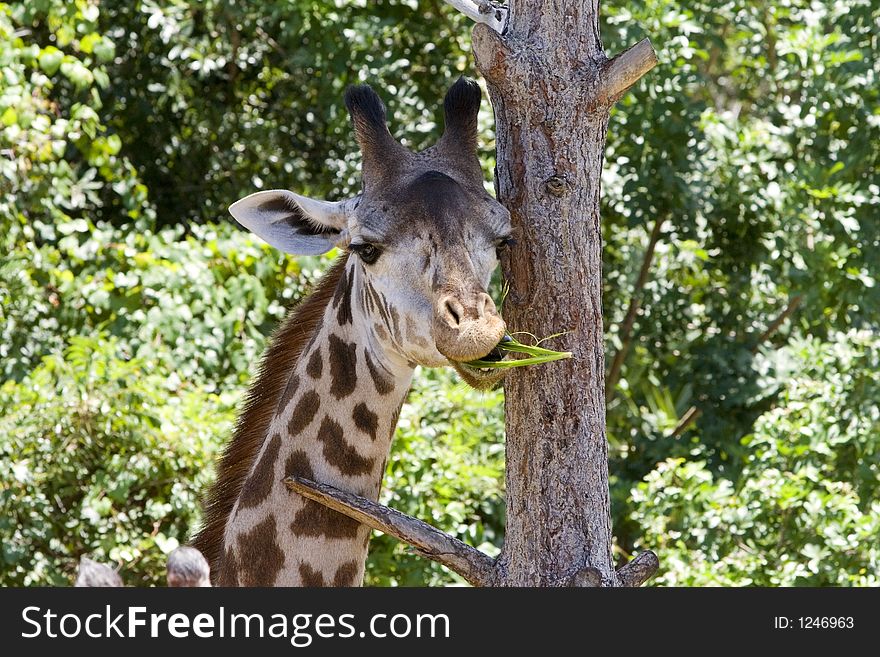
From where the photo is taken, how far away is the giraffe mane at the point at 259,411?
357 centimetres

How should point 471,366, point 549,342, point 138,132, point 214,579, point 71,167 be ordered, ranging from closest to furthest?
1. point 471,366
2. point 549,342
3. point 214,579
4. point 71,167
5. point 138,132

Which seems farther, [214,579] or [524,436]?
[214,579]

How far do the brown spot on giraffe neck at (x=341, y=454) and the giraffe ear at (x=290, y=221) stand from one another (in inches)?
19.3

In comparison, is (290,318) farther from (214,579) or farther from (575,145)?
(575,145)

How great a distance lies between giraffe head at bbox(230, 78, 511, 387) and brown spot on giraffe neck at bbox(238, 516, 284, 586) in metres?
0.60

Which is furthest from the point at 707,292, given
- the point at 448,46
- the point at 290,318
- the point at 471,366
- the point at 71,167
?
the point at 471,366

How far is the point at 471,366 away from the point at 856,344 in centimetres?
388

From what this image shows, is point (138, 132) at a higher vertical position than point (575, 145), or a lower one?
higher

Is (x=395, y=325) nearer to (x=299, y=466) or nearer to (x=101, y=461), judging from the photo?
(x=299, y=466)

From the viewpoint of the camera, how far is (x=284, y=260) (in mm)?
Answer: 6480

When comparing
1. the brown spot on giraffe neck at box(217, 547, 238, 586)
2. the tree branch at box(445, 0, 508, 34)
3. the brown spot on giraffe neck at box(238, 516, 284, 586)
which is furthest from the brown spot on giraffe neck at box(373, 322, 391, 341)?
the tree branch at box(445, 0, 508, 34)

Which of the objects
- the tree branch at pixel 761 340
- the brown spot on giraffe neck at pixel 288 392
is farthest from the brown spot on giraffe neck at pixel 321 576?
the tree branch at pixel 761 340

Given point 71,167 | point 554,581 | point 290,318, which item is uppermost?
point 71,167

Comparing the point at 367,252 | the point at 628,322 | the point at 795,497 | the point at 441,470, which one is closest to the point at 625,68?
the point at 367,252
